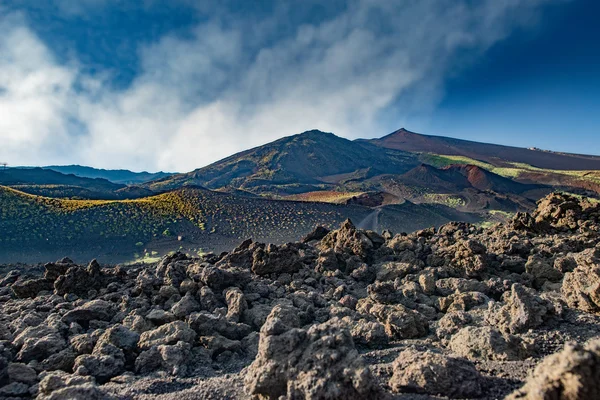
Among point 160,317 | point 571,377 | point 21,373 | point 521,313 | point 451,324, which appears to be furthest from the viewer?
point 160,317

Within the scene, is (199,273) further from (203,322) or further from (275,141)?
(275,141)

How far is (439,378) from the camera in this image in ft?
10.6

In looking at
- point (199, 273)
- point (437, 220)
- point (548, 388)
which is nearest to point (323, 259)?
point (199, 273)

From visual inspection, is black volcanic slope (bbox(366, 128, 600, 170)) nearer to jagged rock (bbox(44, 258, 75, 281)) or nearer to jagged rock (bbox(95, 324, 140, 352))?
jagged rock (bbox(44, 258, 75, 281))

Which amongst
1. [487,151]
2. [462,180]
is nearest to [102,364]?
[462,180]

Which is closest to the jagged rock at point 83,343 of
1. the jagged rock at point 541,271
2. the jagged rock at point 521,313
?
the jagged rock at point 521,313

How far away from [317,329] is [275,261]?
218 inches

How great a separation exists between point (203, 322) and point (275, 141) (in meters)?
134

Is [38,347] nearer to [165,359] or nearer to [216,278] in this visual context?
[165,359]

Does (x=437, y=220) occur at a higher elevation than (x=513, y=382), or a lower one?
lower

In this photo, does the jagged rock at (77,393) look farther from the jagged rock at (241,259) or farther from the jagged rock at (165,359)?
the jagged rock at (241,259)

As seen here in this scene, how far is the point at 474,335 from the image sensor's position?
4.31 meters

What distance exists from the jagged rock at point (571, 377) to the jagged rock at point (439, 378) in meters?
0.94

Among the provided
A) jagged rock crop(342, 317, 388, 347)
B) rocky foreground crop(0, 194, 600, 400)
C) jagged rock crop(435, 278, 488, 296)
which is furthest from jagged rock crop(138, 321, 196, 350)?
jagged rock crop(435, 278, 488, 296)
